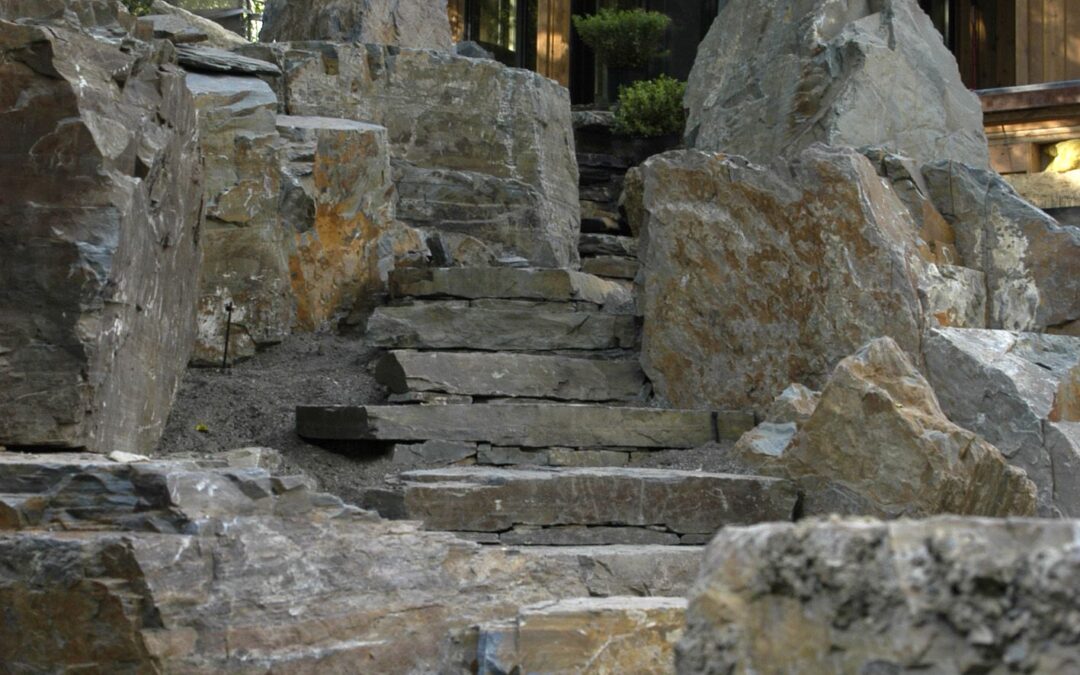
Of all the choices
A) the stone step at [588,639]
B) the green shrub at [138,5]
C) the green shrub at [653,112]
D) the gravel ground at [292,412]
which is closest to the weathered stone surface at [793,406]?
the gravel ground at [292,412]

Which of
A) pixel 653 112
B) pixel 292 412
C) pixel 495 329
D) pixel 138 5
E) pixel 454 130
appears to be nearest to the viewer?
pixel 292 412

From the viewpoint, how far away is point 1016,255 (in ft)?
22.1

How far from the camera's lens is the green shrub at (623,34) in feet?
49.6

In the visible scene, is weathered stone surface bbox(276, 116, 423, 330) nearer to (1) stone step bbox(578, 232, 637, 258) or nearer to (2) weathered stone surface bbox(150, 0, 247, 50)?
(2) weathered stone surface bbox(150, 0, 247, 50)

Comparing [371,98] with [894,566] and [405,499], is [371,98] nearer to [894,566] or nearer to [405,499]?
[405,499]

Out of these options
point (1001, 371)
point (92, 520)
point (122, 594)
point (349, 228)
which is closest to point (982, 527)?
point (122, 594)

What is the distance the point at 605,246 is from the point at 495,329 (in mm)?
3072

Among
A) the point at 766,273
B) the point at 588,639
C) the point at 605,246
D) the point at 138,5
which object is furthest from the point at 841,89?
the point at 138,5

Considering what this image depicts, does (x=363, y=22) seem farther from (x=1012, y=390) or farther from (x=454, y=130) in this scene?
(x=1012, y=390)

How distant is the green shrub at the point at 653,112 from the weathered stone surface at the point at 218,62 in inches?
200

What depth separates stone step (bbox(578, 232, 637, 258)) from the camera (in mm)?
9738

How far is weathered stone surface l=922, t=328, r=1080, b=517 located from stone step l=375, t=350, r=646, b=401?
143 centimetres

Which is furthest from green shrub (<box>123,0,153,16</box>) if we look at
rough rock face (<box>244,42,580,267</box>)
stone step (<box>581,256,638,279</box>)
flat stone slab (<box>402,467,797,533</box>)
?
flat stone slab (<box>402,467,797,533</box>)

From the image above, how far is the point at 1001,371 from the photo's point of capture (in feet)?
18.7
